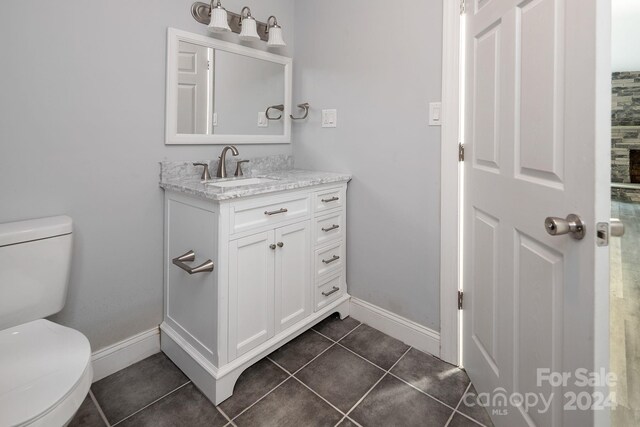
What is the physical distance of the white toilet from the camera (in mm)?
855

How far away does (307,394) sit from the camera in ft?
4.77

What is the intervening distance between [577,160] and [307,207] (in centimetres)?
118

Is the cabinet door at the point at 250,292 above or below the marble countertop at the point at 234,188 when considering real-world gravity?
below

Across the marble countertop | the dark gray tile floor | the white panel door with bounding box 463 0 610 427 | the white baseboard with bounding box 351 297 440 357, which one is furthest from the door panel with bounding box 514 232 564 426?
the marble countertop

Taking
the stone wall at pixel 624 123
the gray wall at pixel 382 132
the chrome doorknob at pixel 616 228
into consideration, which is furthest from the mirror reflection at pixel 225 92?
the stone wall at pixel 624 123

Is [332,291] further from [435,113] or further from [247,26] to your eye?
[247,26]

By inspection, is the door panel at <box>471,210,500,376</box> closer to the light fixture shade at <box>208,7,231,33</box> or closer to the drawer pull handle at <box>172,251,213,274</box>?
the drawer pull handle at <box>172,251,213,274</box>

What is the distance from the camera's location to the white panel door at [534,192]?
0.76m

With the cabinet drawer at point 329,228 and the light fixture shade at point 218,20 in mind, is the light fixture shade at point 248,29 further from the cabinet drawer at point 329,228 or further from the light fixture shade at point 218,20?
the cabinet drawer at point 329,228

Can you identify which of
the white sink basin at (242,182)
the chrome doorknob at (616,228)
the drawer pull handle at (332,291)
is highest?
the white sink basin at (242,182)

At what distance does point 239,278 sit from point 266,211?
12.5 inches

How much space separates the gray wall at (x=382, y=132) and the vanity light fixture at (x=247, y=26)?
43cm

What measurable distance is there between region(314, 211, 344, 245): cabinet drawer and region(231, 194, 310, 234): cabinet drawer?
0.14m

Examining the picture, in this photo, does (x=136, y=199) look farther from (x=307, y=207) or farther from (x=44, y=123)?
(x=307, y=207)
